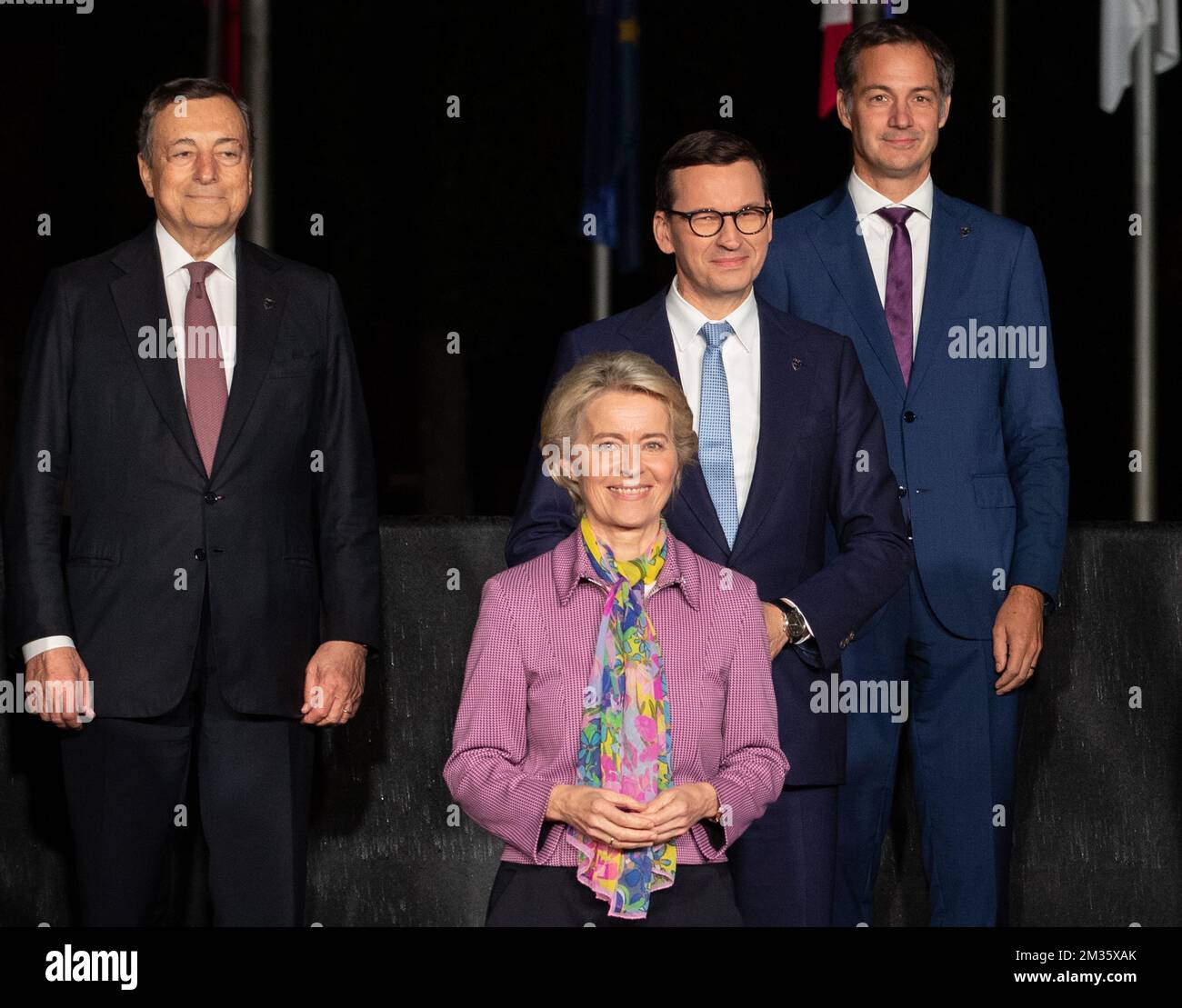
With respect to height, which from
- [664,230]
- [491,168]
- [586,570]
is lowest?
[586,570]

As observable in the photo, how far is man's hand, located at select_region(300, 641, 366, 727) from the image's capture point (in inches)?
156

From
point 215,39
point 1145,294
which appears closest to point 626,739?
point 215,39

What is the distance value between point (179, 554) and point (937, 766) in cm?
162

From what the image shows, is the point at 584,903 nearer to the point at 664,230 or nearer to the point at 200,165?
the point at 664,230

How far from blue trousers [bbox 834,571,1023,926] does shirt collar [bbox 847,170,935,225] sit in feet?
2.63

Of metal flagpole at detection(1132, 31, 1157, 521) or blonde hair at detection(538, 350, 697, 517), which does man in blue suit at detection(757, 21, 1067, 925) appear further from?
metal flagpole at detection(1132, 31, 1157, 521)

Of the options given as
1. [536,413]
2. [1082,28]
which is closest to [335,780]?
[536,413]

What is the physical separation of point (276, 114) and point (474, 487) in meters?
2.01

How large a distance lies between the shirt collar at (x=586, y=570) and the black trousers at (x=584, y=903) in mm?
443

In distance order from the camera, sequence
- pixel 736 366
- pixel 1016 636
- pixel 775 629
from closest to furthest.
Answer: pixel 775 629, pixel 736 366, pixel 1016 636

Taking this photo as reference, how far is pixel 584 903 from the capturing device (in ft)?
10.6

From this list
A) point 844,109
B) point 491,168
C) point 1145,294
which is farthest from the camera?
point 491,168

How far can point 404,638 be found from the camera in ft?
15.3

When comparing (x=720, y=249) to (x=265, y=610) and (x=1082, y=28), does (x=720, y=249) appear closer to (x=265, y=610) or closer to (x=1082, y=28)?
(x=265, y=610)
